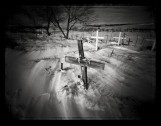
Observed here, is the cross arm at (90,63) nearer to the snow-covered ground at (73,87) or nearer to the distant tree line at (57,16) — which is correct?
the snow-covered ground at (73,87)

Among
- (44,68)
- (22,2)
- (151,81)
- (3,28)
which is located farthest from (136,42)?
(3,28)

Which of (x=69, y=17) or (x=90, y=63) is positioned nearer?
(x=90, y=63)

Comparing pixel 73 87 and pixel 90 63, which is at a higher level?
pixel 90 63

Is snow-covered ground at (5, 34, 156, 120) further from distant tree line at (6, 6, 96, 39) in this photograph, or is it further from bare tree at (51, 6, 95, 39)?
bare tree at (51, 6, 95, 39)

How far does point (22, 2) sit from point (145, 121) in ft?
13.2

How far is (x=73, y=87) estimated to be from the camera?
2551 mm

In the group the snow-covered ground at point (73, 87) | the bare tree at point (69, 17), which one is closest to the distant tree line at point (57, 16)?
the bare tree at point (69, 17)

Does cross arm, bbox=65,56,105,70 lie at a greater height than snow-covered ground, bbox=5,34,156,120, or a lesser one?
greater

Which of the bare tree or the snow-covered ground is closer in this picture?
the snow-covered ground

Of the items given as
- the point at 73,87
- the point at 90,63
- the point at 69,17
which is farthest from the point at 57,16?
the point at 73,87

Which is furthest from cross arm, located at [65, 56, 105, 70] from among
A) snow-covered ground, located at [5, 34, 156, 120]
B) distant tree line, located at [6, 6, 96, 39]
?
distant tree line, located at [6, 6, 96, 39]

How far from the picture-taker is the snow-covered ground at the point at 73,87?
2.15 metres

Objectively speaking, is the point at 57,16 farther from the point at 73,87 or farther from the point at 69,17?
the point at 73,87

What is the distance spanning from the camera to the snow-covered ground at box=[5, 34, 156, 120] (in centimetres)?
215
